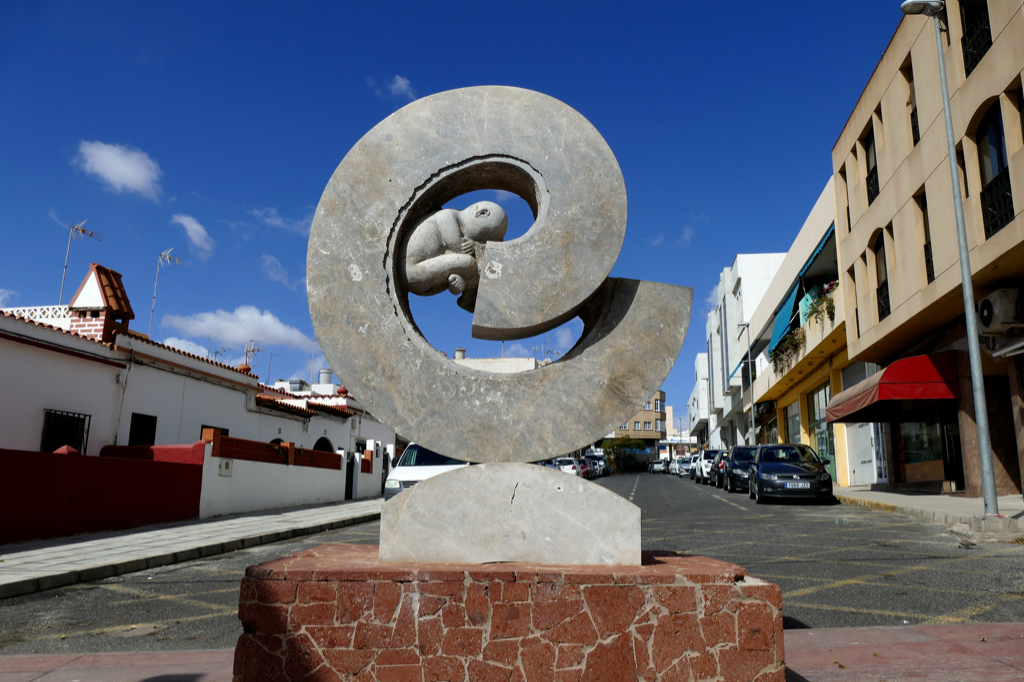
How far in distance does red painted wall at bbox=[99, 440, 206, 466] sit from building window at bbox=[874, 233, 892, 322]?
1643 cm

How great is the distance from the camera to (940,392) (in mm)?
15656

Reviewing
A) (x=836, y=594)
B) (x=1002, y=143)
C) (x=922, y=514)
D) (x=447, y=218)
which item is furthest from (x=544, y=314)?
(x=1002, y=143)

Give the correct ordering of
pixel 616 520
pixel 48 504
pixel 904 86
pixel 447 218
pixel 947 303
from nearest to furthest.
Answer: pixel 616 520
pixel 447 218
pixel 48 504
pixel 947 303
pixel 904 86

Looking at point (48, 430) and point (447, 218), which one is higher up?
point (447, 218)

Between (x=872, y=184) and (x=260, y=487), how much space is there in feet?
58.1

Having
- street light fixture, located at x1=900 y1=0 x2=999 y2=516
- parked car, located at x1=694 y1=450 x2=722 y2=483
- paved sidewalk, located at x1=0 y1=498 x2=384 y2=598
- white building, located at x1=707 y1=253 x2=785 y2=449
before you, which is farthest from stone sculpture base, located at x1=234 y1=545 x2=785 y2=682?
white building, located at x1=707 y1=253 x2=785 y2=449

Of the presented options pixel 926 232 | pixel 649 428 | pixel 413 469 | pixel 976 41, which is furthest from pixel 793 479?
pixel 649 428

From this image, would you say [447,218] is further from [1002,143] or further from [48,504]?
[1002,143]

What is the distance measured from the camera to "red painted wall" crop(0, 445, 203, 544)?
10.3 meters

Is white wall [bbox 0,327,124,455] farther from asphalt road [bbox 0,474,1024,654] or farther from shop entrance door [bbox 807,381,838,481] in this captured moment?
shop entrance door [bbox 807,381,838,481]

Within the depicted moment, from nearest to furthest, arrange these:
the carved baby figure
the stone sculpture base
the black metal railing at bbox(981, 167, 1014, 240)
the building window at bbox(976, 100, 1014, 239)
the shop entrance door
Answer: the stone sculpture base, the carved baby figure, the black metal railing at bbox(981, 167, 1014, 240), the building window at bbox(976, 100, 1014, 239), the shop entrance door

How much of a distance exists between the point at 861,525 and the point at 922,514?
1.62 m

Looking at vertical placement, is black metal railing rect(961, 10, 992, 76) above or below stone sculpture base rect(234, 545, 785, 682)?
above

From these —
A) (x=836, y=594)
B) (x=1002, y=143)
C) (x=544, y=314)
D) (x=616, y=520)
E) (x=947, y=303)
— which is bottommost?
(x=836, y=594)
